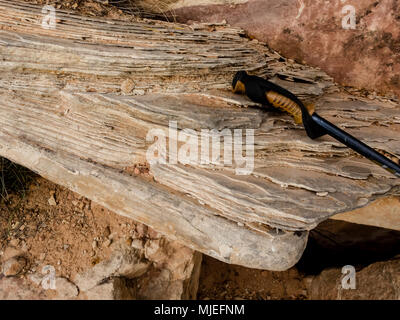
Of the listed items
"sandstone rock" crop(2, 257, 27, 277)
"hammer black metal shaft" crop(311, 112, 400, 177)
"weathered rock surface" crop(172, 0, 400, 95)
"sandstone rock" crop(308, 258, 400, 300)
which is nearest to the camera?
"hammer black metal shaft" crop(311, 112, 400, 177)

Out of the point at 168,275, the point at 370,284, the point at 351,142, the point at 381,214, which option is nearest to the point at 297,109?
the point at 351,142

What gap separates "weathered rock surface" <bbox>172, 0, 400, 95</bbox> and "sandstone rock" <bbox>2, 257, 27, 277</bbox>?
2.24 m

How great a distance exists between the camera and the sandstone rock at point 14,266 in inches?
91.3

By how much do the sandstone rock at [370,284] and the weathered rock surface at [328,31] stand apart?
5.08 feet

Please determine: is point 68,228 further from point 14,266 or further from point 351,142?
point 351,142

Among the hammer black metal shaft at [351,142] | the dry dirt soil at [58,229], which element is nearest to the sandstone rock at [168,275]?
the dry dirt soil at [58,229]

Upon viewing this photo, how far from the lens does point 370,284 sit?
2.64 metres

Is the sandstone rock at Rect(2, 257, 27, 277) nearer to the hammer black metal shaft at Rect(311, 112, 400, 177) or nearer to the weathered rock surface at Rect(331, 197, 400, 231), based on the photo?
the hammer black metal shaft at Rect(311, 112, 400, 177)

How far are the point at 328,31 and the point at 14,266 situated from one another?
2891 millimetres

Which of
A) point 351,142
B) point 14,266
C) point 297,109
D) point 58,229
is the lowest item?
point 14,266

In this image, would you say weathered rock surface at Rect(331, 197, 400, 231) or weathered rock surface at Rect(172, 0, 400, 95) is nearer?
weathered rock surface at Rect(172, 0, 400, 95)

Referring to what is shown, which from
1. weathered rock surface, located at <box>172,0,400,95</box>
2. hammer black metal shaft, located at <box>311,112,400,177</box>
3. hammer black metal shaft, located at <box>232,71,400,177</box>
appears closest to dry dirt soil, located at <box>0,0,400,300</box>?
weathered rock surface, located at <box>172,0,400,95</box>

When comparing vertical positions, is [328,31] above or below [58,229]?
above

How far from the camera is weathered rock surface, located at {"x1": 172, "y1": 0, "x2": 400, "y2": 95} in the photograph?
1977 millimetres
